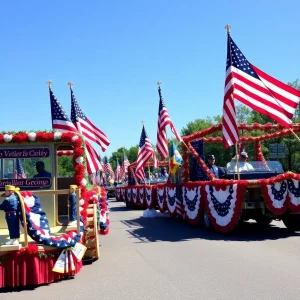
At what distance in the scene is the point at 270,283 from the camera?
588cm

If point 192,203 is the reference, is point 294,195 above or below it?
above

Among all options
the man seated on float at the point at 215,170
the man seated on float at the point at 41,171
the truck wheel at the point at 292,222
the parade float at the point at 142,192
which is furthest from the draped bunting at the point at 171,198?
the man seated on float at the point at 41,171

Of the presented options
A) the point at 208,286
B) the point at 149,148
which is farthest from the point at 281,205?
the point at 149,148

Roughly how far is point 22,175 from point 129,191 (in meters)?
17.3

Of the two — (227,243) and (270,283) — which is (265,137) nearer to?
(227,243)

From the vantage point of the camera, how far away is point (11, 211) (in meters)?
6.12

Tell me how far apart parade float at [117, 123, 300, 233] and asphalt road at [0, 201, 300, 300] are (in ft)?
1.94

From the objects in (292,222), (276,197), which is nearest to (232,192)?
(276,197)

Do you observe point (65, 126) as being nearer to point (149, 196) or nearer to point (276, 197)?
point (276, 197)

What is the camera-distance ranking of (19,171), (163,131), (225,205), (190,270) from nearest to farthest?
1. (190,270)
2. (19,171)
3. (225,205)
4. (163,131)

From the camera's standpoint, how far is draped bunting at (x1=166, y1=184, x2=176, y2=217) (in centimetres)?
1505

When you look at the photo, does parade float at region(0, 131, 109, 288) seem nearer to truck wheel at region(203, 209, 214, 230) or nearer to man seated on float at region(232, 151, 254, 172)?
truck wheel at region(203, 209, 214, 230)

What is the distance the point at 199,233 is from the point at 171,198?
4232 mm

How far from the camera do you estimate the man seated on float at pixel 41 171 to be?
26.5ft
